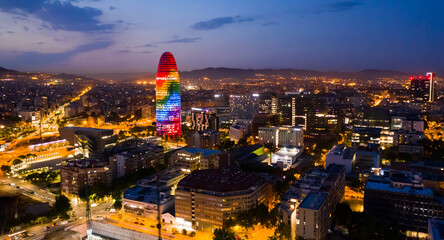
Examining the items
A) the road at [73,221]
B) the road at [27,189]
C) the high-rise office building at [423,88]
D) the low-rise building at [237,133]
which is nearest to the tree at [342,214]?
the road at [73,221]

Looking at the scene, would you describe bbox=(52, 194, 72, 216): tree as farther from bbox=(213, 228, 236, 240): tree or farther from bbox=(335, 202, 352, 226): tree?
bbox=(335, 202, 352, 226): tree

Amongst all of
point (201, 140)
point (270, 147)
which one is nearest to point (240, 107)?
point (270, 147)

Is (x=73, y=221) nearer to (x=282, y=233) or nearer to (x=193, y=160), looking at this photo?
(x=193, y=160)

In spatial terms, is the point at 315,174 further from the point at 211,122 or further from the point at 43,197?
the point at 211,122

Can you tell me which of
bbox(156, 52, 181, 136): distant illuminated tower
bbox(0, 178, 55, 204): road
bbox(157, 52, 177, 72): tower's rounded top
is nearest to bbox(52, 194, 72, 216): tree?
bbox(0, 178, 55, 204): road

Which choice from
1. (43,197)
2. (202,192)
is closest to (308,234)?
(202,192)
